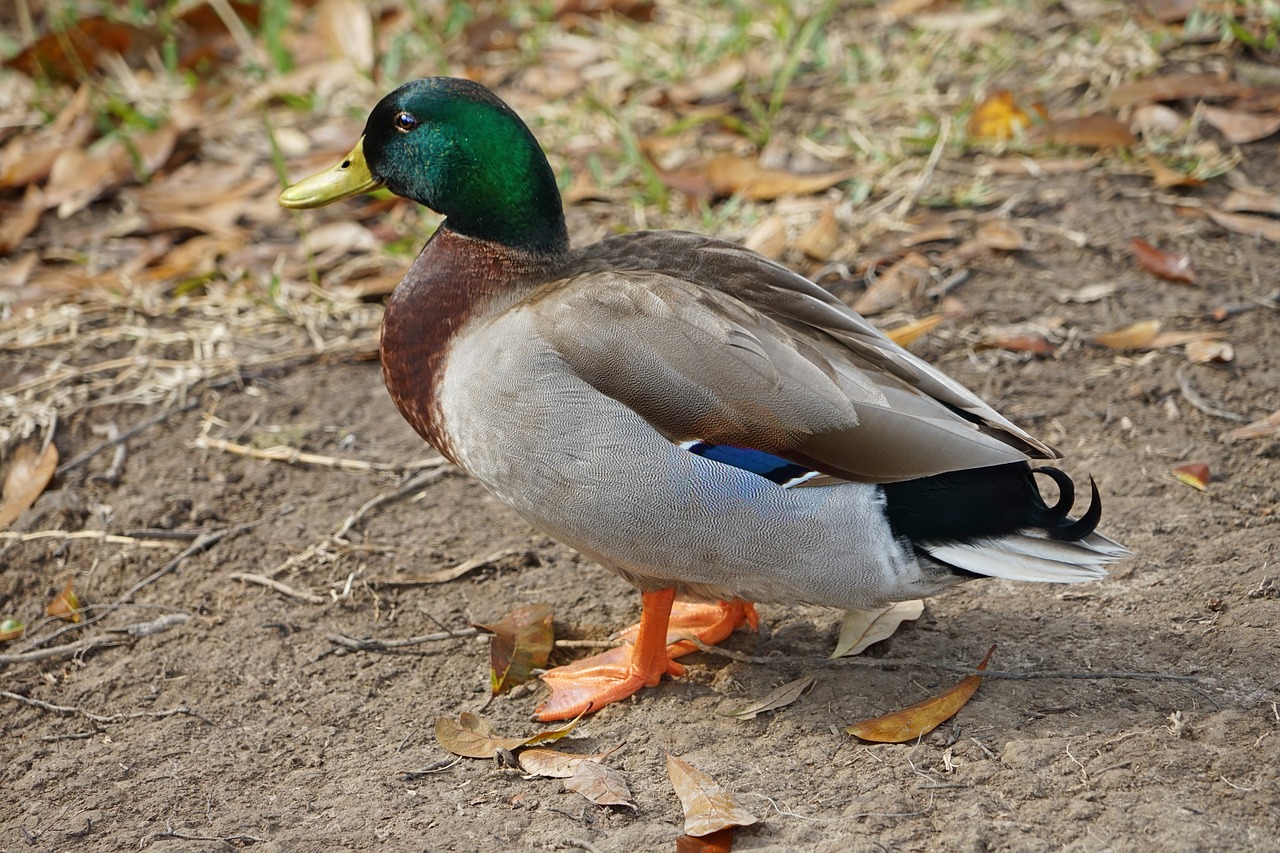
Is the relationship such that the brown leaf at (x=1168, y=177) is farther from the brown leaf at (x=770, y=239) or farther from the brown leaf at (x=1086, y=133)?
the brown leaf at (x=770, y=239)

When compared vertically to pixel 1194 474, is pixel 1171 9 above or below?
above

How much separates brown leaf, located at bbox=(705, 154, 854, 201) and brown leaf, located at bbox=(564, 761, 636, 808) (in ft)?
9.09

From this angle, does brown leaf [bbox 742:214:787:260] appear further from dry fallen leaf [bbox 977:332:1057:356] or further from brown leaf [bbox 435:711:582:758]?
brown leaf [bbox 435:711:582:758]

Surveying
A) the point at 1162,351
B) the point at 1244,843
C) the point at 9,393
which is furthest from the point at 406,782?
the point at 1162,351

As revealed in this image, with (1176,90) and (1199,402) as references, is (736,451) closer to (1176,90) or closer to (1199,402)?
(1199,402)

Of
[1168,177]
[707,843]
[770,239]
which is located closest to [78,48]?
[770,239]

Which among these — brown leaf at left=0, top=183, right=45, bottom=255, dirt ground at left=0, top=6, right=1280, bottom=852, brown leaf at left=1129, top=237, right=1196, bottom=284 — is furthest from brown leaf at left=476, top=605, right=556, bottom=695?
brown leaf at left=0, top=183, right=45, bottom=255

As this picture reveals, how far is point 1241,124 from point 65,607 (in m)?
4.36

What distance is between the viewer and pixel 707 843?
2422 mm

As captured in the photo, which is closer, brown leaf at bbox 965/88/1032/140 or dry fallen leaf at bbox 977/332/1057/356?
dry fallen leaf at bbox 977/332/1057/356

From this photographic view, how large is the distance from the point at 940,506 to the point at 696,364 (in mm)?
596

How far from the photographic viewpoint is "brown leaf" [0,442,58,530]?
151 inches

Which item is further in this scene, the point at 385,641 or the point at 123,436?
the point at 123,436

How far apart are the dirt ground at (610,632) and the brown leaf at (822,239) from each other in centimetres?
49
